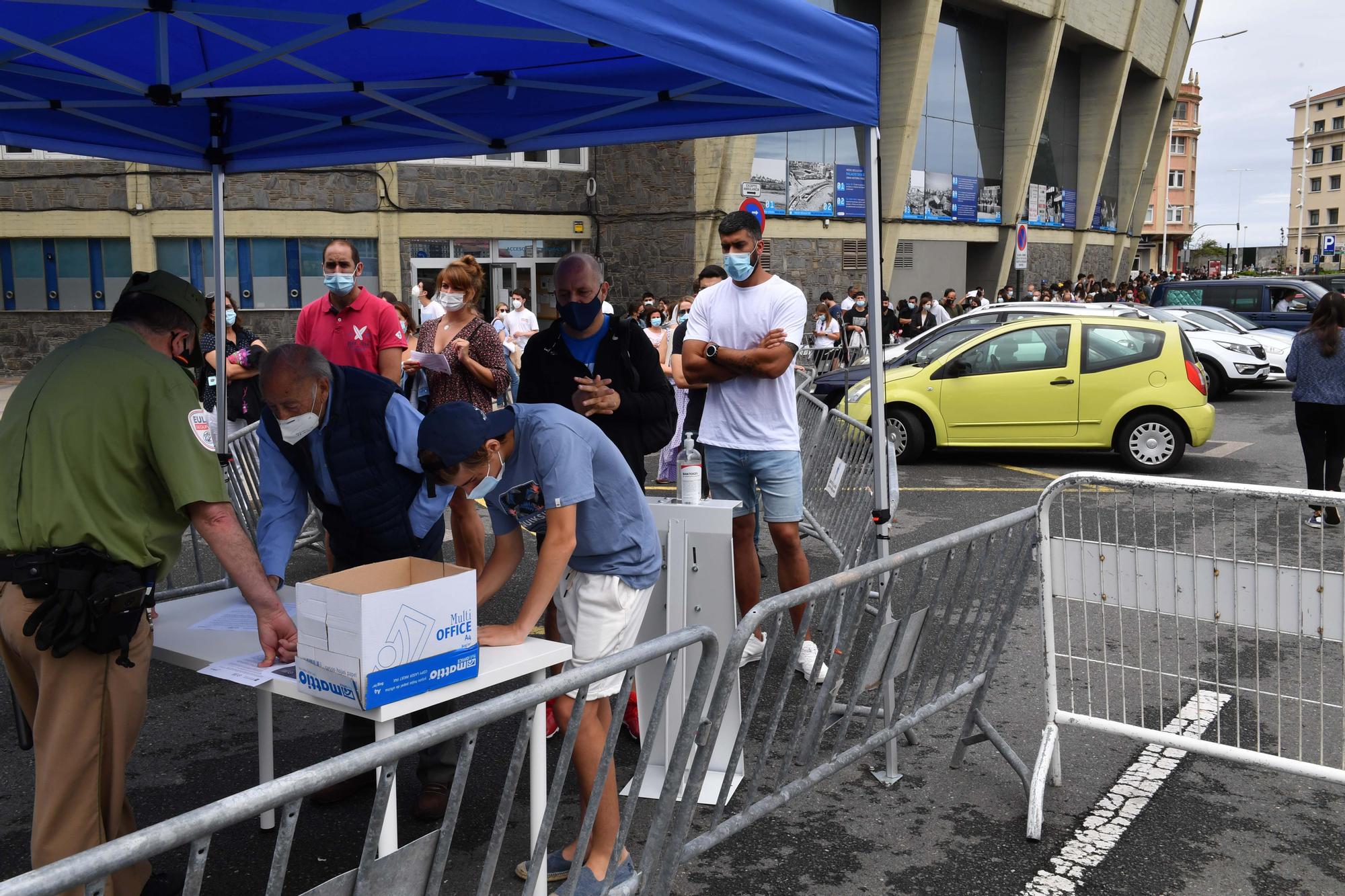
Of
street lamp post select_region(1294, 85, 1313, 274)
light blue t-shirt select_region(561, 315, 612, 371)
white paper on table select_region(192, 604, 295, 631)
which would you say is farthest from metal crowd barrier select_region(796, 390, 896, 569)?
street lamp post select_region(1294, 85, 1313, 274)

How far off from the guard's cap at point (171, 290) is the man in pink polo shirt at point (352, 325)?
2926 millimetres

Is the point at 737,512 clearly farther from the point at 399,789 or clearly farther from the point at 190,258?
the point at 190,258

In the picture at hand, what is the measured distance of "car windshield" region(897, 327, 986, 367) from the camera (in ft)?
40.8

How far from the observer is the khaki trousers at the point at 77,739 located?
3.05 m

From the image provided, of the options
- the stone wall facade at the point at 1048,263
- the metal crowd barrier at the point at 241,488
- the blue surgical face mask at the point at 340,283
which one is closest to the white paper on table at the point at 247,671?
the metal crowd barrier at the point at 241,488

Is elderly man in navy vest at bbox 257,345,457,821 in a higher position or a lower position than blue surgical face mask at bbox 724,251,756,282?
lower

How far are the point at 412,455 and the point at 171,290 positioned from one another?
90 centimetres

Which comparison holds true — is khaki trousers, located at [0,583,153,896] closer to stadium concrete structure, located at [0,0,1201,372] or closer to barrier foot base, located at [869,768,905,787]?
barrier foot base, located at [869,768,905,787]

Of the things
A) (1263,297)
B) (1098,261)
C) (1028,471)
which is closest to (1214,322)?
(1263,297)

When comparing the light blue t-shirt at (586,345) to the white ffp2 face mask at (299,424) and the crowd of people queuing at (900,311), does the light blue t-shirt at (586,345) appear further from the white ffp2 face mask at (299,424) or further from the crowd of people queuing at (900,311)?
the crowd of people queuing at (900,311)

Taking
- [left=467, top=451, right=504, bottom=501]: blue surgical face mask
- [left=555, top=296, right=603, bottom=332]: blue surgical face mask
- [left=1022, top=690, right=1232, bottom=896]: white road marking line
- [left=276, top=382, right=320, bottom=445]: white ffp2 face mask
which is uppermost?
[left=555, top=296, right=603, bottom=332]: blue surgical face mask

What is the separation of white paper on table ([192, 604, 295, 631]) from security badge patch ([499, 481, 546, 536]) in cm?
73

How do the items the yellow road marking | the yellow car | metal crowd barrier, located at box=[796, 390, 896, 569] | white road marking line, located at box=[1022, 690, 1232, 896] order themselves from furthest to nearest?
the yellow car → the yellow road marking → metal crowd barrier, located at box=[796, 390, 896, 569] → white road marking line, located at box=[1022, 690, 1232, 896]

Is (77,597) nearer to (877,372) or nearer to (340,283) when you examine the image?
(877,372)
